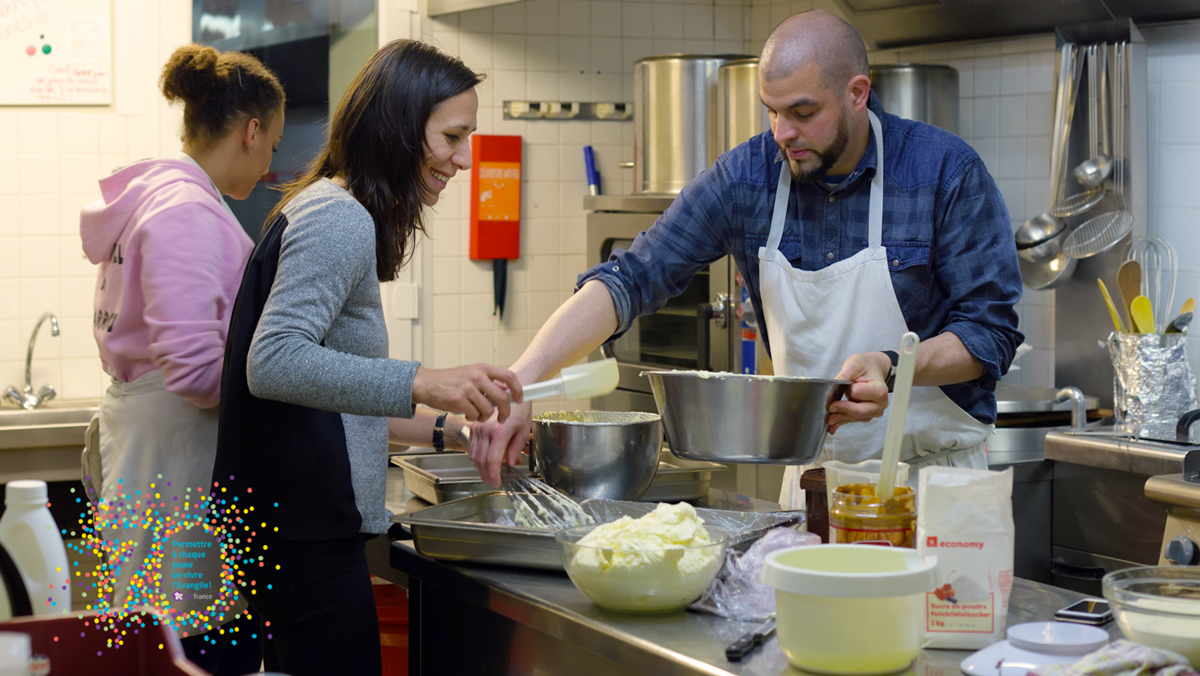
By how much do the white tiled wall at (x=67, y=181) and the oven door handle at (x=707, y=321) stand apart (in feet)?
6.03

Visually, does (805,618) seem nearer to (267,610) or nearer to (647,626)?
(647,626)

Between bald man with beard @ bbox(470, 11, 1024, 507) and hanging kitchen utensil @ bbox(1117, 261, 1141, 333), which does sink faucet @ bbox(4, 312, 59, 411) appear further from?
hanging kitchen utensil @ bbox(1117, 261, 1141, 333)

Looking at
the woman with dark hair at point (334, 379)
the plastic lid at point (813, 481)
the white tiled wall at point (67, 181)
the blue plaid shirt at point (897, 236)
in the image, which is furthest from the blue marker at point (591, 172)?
the plastic lid at point (813, 481)

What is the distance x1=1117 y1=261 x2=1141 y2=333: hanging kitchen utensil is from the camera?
9.66 feet

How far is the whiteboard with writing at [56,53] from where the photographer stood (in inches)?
142

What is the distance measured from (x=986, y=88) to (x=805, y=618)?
2772mm

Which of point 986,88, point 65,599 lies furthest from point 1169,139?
point 65,599

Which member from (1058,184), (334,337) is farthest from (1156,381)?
(334,337)

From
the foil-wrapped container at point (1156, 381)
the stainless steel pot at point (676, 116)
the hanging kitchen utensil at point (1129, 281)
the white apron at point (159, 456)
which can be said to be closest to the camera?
the white apron at point (159, 456)

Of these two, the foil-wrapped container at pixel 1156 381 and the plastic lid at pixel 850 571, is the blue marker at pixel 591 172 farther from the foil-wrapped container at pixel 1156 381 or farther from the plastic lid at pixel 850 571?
the plastic lid at pixel 850 571

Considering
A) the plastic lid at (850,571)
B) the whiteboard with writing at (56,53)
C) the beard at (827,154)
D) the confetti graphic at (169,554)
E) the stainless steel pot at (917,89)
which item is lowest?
the confetti graphic at (169,554)

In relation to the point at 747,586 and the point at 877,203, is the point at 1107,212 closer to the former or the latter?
the point at 877,203

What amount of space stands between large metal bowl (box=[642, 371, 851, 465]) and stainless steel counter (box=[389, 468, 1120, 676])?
0.99 ft

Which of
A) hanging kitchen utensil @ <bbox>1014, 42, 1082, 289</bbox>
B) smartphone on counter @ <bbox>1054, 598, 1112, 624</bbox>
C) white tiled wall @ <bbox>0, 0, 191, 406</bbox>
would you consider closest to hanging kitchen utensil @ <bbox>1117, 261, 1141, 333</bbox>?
hanging kitchen utensil @ <bbox>1014, 42, 1082, 289</bbox>
